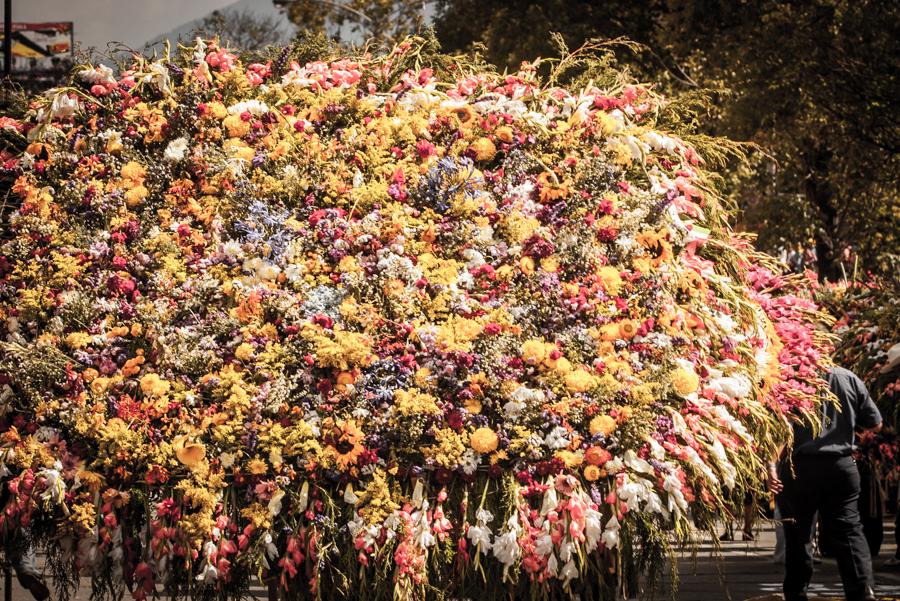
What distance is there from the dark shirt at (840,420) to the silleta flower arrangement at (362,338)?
1.72m

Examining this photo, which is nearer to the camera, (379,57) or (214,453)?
(214,453)

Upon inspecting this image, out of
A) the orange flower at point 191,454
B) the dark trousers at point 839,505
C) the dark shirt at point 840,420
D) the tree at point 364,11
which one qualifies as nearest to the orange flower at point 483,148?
the orange flower at point 191,454

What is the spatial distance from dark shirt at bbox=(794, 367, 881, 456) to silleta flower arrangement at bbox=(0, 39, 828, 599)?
1718mm

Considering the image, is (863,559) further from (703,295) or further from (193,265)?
(193,265)

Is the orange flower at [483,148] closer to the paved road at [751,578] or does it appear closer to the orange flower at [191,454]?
the orange flower at [191,454]

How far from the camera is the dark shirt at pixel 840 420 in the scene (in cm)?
746

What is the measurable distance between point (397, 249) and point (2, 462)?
185 centimetres

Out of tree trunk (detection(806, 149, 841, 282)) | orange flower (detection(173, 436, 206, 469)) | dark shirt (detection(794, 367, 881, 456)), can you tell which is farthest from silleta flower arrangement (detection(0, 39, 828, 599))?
tree trunk (detection(806, 149, 841, 282))

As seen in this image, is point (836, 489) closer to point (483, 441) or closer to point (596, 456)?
point (596, 456)

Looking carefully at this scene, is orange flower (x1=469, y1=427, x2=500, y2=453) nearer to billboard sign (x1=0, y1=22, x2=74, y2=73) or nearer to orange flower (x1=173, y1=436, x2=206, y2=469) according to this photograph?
orange flower (x1=173, y1=436, x2=206, y2=469)

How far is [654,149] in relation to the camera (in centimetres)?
578

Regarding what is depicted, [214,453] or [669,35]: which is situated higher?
[669,35]

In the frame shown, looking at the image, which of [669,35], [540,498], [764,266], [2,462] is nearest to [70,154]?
[2,462]

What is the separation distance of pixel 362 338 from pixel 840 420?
3.78 meters
